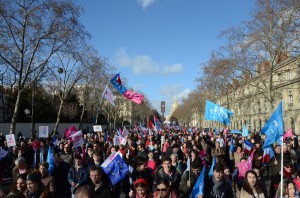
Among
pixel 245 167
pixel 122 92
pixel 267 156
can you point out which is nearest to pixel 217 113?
pixel 267 156

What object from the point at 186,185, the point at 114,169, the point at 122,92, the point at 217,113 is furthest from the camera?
the point at 122,92

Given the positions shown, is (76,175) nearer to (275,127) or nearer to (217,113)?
(275,127)

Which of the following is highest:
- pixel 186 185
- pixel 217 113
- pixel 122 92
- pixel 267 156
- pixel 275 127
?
pixel 122 92

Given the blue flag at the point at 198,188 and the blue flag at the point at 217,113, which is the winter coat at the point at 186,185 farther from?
the blue flag at the point at 217,113

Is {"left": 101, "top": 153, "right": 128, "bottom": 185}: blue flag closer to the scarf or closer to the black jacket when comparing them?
the black jacket

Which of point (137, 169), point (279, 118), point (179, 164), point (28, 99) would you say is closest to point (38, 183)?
point (137, 169)

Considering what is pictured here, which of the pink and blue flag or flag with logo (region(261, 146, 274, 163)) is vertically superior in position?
the pink and blue flag

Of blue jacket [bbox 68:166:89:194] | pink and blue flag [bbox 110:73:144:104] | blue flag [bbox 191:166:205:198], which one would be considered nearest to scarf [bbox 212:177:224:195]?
blue flag [bbox 191:166:205:198]

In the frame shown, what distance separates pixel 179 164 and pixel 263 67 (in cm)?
2144

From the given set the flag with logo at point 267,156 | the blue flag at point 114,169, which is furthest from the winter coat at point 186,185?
the flag with logo at point 267,156

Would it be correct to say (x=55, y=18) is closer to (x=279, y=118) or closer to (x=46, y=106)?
(x=279, y=118)

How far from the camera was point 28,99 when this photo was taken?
43500 mm

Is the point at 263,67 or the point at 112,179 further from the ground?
the point at 263,67

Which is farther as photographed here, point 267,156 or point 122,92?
point 122,92
